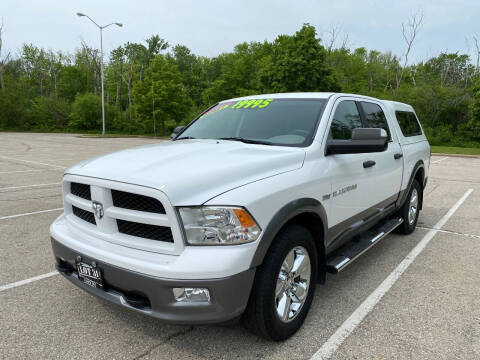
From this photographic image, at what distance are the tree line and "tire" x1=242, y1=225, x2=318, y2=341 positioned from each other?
1205 inches

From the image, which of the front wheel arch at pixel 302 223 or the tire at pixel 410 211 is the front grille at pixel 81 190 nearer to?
the front wheel arch at pixel 302 223

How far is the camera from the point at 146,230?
2322 millimetres

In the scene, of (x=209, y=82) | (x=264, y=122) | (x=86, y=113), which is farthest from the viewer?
(x=209, y=82)

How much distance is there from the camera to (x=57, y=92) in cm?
6681

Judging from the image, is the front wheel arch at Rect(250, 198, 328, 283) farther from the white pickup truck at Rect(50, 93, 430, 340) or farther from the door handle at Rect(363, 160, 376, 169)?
the door handle at Rect(363, 160, 376, 169)

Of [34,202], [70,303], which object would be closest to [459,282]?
[70,303]

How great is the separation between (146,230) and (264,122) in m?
1.70

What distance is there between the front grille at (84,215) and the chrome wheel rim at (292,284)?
1391mm

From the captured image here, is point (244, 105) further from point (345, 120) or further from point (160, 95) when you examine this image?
point (160, 95)

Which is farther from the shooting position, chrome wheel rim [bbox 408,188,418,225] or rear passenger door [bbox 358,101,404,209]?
chrome wheel rim [bbox 408,188,418,225]

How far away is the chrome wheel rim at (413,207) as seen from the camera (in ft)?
17.7

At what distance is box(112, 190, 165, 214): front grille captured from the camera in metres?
2.24

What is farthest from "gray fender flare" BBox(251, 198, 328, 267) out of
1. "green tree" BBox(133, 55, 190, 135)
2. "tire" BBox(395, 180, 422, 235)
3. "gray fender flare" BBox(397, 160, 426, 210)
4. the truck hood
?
"green tree" BBox(133, 55, 190, 135)

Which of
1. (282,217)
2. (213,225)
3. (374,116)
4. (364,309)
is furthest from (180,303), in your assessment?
(374,116)
